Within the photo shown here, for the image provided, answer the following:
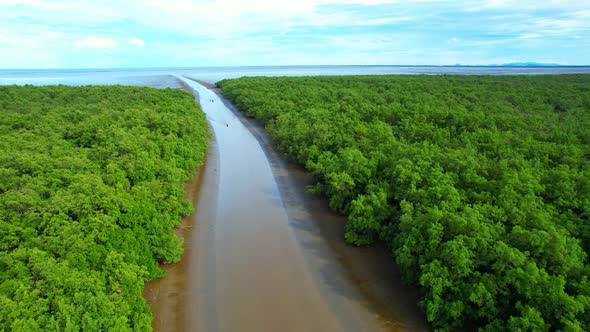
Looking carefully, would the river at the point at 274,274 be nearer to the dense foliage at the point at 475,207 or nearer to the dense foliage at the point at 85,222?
the dense foliage at the point at 475,207

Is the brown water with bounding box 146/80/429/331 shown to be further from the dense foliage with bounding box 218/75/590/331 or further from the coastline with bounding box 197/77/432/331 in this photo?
the dense foliage with bounding box 218/75/590/331

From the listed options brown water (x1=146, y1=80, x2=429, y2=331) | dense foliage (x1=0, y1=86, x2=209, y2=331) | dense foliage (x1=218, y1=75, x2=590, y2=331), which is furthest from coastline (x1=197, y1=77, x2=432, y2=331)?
dense foliage (x1=0, y1=86, x2=209, y2=331)

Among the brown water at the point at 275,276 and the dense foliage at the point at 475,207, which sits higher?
the dense foliage at the point at 475,207

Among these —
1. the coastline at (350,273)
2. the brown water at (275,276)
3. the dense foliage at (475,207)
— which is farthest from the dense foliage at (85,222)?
the dense foliage at (475,207)

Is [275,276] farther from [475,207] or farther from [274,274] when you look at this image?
[475,207]

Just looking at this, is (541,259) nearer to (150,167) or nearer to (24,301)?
(24,301)

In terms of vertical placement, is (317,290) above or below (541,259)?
below

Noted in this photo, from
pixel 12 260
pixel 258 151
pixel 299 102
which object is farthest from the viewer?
pixel 299 102

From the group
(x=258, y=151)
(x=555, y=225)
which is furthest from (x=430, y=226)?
(x=258, y=151)
